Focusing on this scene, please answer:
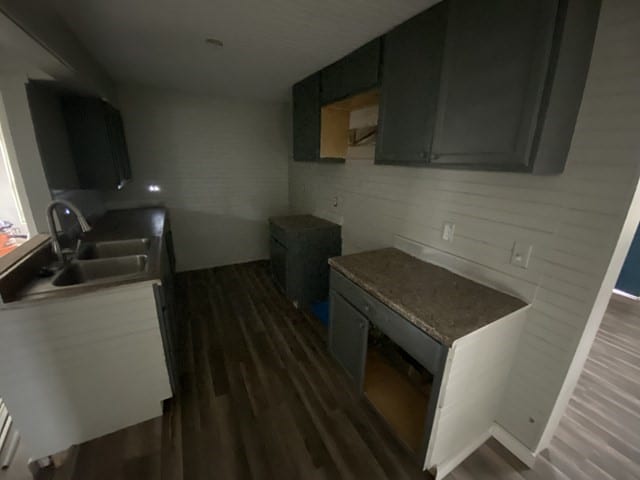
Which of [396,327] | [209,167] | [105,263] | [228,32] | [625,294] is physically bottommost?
[625,294]

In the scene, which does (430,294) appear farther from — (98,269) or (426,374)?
(98,269)

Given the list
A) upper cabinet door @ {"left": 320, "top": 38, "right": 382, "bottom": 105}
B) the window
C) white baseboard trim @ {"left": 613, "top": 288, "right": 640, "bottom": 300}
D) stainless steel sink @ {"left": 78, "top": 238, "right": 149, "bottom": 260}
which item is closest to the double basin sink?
stainless steel sink @ {"left": 78, "top": 238, "right": 149, "bottom": 260}

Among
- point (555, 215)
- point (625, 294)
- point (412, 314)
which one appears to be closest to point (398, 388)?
point (412, 314)

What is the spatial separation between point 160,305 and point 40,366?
566mm

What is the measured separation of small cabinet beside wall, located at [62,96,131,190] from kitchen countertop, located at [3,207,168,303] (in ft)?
1.31

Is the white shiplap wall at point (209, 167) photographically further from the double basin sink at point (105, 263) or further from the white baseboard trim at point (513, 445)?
the white baseboard trim at point (513, 445)

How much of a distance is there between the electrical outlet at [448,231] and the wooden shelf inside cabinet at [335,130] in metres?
1.31

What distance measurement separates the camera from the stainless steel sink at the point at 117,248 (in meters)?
1.94

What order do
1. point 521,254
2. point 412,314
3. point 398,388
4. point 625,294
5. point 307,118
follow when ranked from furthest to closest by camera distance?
point 625,294 → point 307,118 → point 398,388 → point 521,254 → point 412,314

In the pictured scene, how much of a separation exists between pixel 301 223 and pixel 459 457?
2287 mm

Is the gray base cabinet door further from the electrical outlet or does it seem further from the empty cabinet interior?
the electrical outlet

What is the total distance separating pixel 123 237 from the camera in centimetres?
209

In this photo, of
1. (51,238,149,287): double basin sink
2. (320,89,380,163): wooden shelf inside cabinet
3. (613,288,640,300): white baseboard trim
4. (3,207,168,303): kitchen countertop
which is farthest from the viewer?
(613,288,640,300): white baseboard trim

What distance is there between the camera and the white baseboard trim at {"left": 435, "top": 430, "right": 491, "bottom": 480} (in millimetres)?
1354
